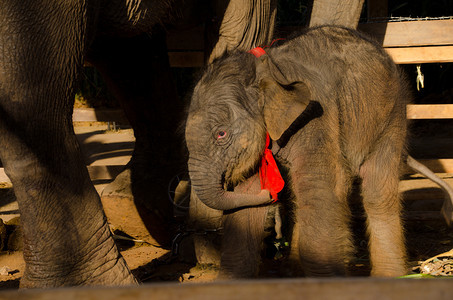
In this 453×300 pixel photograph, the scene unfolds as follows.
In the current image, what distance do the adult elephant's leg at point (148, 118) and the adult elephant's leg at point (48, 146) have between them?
1435mm

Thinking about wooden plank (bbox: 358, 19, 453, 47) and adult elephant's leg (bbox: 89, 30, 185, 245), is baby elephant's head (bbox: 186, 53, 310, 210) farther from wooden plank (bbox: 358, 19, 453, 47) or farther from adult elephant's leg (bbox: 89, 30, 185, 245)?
wooden plank (bbox: 358, 19, 453, 47)

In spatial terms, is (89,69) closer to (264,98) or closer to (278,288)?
(264,98)

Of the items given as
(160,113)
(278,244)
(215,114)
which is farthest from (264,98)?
(160,113)

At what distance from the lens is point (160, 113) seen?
4656 millimetres

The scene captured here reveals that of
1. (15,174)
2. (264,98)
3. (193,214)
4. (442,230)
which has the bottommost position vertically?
(442,230)

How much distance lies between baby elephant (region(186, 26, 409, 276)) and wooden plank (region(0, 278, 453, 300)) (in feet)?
7.01

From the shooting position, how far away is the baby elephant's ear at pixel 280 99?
2.81 m

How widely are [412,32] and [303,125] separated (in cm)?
254

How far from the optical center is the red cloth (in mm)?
3014

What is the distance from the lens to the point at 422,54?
5062 mm

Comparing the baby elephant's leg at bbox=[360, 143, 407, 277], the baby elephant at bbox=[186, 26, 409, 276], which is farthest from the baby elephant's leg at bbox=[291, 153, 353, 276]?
the baby elephant's leg at bbox=[360, 143, 407, 277]

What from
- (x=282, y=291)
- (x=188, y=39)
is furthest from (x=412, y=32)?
(x=282, y=291)

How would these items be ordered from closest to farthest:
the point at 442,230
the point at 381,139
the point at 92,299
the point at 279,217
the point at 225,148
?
the point at 92,299, the point at 225,148, the point at 381,139, the point at 279,217, the point at 442,230

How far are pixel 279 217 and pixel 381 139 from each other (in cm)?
111
